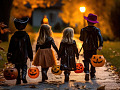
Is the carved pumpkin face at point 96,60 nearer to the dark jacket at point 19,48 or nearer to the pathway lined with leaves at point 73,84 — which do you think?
the pathway lined with leaves at point 73,84

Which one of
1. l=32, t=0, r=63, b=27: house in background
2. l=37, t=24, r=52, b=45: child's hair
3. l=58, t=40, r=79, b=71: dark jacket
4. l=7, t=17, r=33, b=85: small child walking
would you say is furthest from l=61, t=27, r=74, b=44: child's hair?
l=32, t=0, r=63, b=27: house in background

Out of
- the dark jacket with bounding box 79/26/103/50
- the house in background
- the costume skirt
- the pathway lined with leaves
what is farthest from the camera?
the house in background

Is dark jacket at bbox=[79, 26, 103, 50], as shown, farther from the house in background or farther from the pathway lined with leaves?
the house in background

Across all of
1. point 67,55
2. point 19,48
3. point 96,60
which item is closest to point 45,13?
point 96,60

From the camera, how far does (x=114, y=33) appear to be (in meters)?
22.3

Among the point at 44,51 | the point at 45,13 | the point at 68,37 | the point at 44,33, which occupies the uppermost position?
the point at 45,13

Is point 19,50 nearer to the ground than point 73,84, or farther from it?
farther from it

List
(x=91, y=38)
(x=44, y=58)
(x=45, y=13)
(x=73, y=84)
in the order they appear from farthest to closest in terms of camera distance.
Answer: (x=45, y=13) → (x=91, y=38) → (x=44, y=58) → (x=73, y=84)

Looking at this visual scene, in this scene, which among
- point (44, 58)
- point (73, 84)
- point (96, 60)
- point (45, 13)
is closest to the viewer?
point (73, 84)

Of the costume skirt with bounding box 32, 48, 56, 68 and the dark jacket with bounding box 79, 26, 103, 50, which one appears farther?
the dark jacket with bounding box 79, 26, 103, 50

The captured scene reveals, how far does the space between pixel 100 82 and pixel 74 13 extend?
22846 mm

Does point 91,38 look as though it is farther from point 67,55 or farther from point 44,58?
point 44,58

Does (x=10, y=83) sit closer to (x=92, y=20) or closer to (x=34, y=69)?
(x=34, y=69)

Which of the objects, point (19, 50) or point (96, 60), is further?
point (96, 60)
